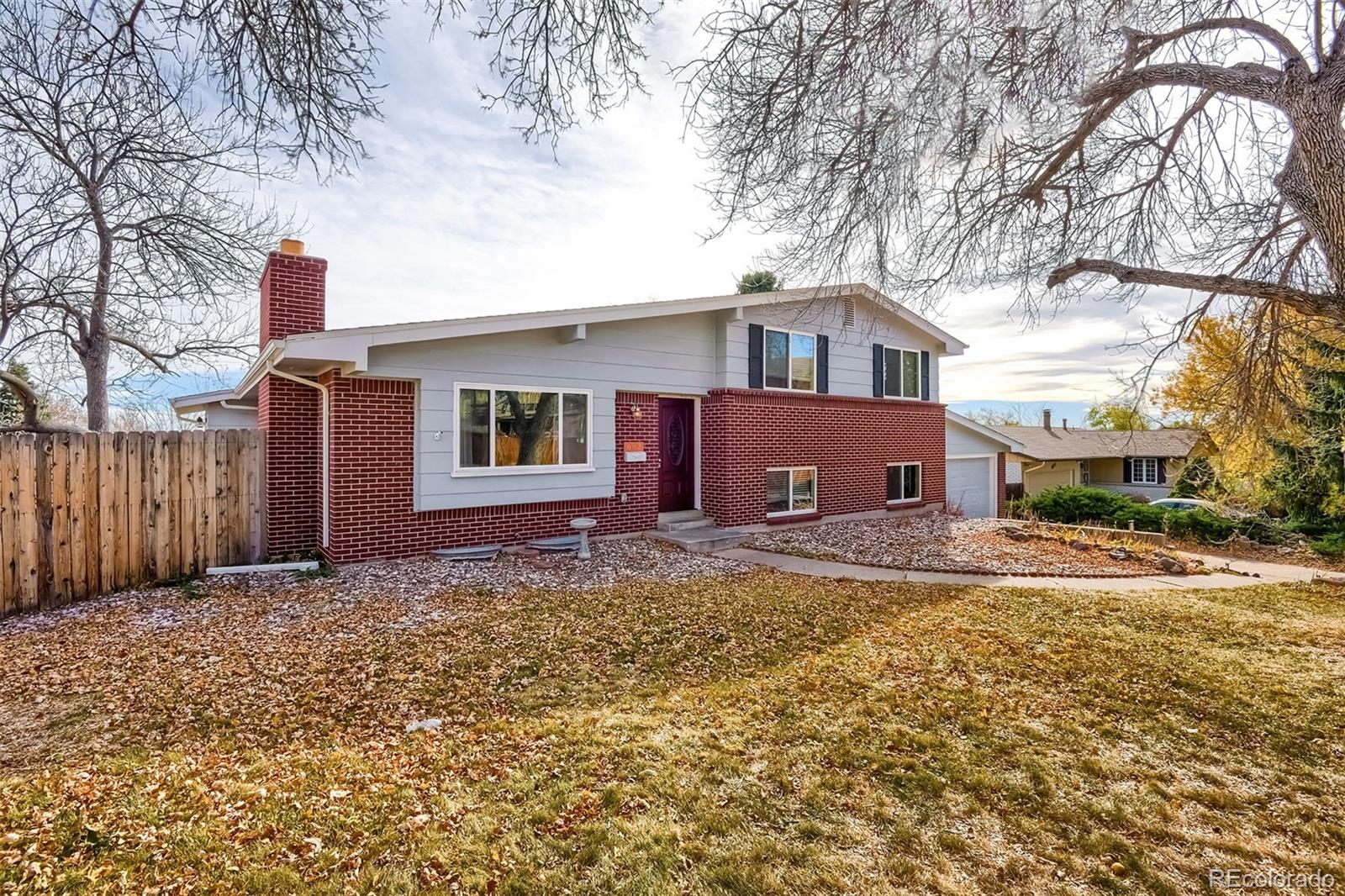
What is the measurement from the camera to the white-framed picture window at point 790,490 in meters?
11.9

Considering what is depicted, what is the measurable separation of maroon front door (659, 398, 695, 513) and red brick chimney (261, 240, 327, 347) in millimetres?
5602

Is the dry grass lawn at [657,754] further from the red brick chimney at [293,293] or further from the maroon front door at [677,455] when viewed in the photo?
the maroon front door at [677,455]

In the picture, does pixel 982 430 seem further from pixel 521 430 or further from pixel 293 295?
pixel 293 295

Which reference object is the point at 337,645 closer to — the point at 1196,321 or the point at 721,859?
the point at 721,859

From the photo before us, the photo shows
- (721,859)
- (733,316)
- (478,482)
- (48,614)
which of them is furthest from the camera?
(733,316)

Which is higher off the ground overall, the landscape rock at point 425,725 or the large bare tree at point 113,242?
the large bare tree at point 113,242

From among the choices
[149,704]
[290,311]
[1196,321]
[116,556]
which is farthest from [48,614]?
[1196,321]

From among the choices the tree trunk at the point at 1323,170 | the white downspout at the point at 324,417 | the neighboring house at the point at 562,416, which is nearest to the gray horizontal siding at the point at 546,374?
the neighboring house at the point at 562,416

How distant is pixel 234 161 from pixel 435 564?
16.9ft

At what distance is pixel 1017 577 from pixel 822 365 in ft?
Answer: 19.1

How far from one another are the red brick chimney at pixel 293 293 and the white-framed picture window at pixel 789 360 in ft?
24.6

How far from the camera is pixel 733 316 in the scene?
11102mm

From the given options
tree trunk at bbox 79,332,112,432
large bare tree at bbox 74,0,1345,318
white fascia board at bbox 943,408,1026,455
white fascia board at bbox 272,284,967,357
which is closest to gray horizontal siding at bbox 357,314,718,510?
white fascia board at bbox 272,284,967,357

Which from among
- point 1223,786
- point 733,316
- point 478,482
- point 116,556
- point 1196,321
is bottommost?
point 1223,786
